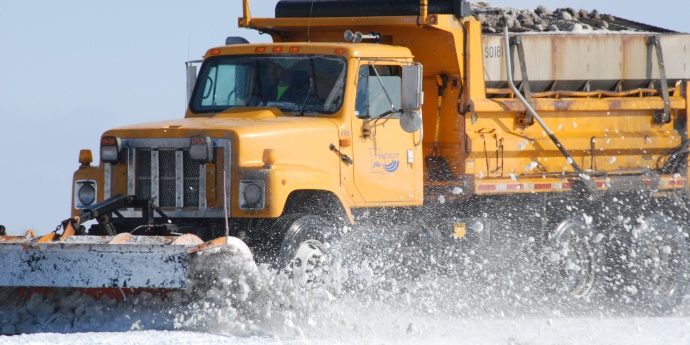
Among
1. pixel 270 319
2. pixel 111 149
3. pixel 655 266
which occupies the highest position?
pixel 111 149

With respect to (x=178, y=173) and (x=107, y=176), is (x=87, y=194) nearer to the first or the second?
(x=107, y=176)

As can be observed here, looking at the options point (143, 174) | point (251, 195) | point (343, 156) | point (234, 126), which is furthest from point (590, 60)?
point (143, 174)

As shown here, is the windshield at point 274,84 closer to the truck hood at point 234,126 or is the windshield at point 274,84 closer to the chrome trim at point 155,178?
the truck hood at point 234,126

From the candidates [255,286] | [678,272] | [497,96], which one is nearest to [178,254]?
[255,286]

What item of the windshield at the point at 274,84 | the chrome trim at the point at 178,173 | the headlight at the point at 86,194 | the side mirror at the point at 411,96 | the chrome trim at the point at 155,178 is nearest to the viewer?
the chrome trim at the point at 178,173

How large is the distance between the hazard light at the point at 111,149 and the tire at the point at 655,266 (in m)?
5.94

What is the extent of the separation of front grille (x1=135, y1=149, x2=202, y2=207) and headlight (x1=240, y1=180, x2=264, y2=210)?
45 cm

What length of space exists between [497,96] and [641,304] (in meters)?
3.03

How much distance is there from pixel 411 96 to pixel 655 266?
4469mm

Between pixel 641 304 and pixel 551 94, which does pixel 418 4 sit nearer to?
pixel 551 94

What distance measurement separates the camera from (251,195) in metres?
8.72

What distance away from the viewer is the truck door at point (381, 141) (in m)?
9.87

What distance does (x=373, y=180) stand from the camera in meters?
9.98

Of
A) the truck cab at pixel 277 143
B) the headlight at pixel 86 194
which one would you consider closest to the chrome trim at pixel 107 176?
the truck cab at pixel 277 143
